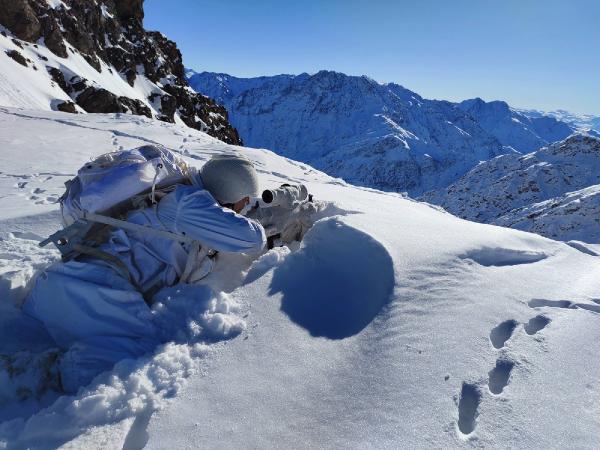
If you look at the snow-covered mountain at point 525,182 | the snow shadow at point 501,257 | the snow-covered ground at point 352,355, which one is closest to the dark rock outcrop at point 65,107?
the snow-covered ground at point 352,355

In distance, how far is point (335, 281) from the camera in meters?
3.26

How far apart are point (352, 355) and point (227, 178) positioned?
156 centimetres

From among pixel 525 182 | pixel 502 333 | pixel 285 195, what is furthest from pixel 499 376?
pixel 525 182

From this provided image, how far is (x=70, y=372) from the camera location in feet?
7.52

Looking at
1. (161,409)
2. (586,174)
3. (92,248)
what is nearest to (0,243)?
(92,248)

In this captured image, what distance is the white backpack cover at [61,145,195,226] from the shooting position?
291 centimetres

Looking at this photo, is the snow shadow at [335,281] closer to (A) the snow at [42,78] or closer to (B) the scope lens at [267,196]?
(B) the scope lens at [267,196]

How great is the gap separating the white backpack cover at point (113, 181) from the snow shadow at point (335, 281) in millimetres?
1082

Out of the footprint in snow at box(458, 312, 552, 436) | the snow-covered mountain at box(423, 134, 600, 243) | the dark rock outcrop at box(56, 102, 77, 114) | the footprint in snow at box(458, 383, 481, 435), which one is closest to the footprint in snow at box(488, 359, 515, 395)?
A: the footprint in snow at box(458, 312, 552, 436)

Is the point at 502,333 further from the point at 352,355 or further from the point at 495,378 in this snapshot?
the point at 352,355

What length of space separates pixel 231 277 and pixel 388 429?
66.9 inches

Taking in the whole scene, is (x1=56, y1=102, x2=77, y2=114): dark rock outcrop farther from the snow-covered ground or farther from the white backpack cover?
Answer: the white backpack cover

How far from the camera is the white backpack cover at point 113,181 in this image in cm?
291

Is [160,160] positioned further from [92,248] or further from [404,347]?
[404,347]
